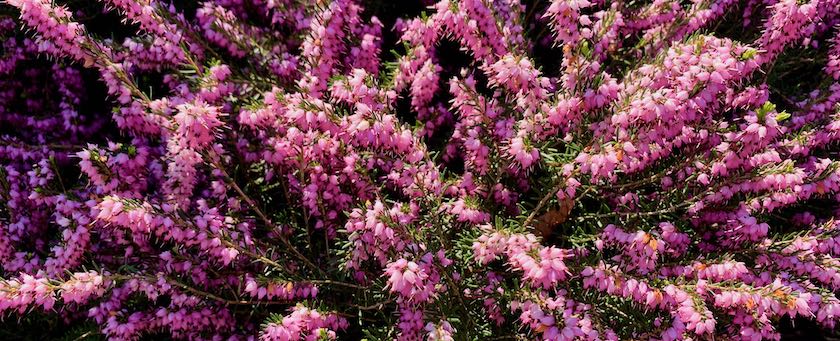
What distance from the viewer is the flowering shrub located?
2.92 m

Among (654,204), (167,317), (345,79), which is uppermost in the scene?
(345,79)

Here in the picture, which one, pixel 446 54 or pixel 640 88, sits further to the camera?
pixel 446 54

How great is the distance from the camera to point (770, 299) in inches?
106

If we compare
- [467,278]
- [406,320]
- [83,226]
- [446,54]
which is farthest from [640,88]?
[83,226]

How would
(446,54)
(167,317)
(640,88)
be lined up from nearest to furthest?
(640,88) → (167,317) → (446,54)

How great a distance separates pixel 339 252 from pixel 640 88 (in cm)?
177

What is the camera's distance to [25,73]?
4.73 m

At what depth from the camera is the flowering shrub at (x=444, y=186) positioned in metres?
2.92

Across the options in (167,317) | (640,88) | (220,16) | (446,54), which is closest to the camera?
(640,88)

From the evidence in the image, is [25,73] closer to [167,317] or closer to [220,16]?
[220,16]

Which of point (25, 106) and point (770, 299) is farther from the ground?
point (770, 299)

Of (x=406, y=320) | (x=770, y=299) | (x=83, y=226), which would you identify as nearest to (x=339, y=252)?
(x=406, y=320)

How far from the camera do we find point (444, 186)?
3.41m

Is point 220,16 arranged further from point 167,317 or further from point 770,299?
point 770,299
